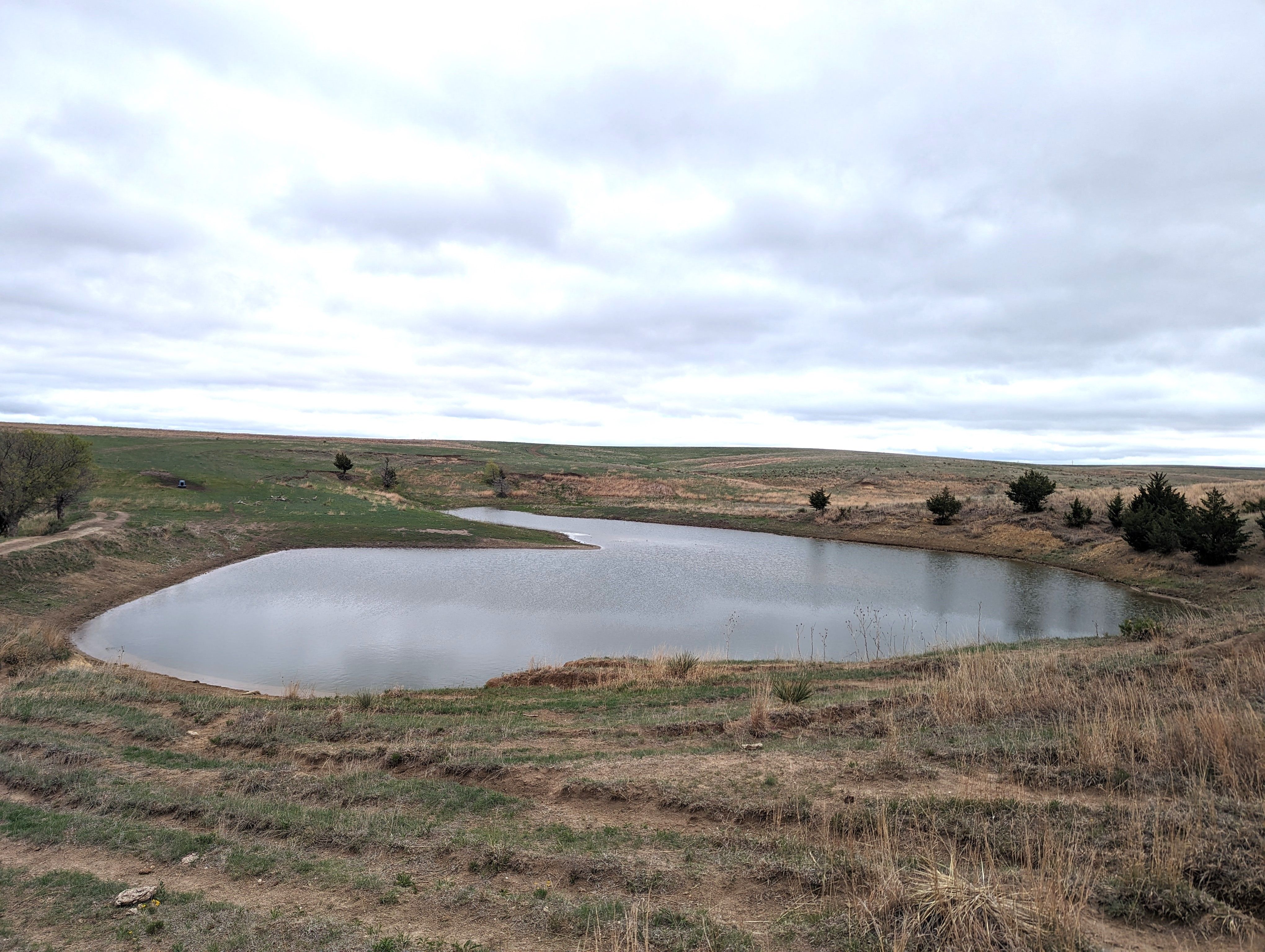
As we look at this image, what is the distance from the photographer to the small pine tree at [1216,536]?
25938 millimetres

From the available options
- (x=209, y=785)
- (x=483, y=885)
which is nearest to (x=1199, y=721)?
(x=483, y=885)

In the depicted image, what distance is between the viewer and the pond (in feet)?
55.2

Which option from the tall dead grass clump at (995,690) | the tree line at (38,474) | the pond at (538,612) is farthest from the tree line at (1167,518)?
the tree line at (38,474)

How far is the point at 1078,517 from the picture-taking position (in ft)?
125

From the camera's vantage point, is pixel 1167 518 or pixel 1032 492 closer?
pixel 1167 518

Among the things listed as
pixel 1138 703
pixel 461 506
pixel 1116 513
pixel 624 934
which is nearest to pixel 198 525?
pixel 461 506

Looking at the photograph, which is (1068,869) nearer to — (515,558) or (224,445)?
(515,558)

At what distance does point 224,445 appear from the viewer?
242 feet

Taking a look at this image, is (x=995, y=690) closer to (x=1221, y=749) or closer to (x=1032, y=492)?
(x=1221, y=749)

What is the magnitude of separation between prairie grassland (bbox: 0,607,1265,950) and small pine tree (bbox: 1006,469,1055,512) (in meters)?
34.0

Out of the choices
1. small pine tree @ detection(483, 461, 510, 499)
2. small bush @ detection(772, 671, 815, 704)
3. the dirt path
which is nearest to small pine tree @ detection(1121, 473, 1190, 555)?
small bush @ detection(772, 671, 815, 704)

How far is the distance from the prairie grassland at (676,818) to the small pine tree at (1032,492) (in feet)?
112

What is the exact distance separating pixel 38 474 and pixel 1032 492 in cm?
5210

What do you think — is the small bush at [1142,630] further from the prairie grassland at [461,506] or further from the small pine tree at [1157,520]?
the small pine tree at [1157,520]
